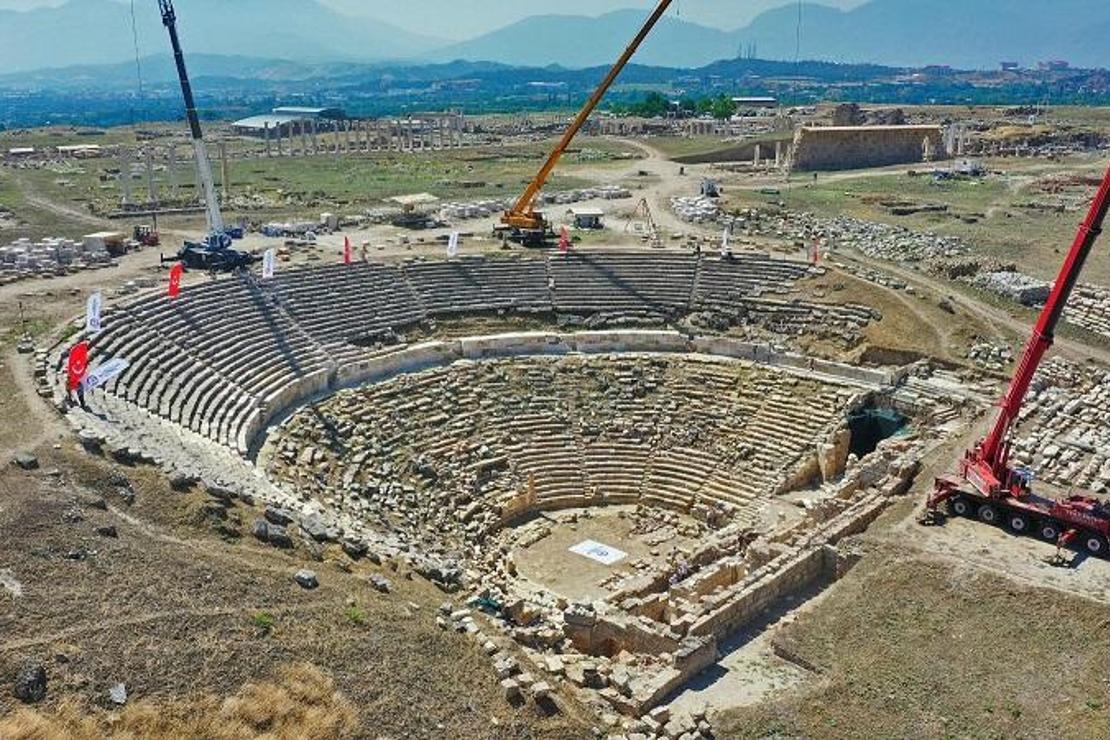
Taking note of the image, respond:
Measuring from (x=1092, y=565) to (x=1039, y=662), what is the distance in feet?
17.0

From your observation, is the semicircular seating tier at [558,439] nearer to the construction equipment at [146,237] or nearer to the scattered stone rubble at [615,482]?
the scattered stone rubble at [615,482]

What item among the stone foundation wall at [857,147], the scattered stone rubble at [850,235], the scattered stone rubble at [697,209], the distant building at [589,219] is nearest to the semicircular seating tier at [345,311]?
the scattered stone rubble at [850,235]

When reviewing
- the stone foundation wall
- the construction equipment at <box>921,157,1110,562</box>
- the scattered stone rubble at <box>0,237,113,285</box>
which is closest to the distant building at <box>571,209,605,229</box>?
the scattered stone rubble at <box>0,237,113,285</box>

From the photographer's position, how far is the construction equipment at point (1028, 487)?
983 inches

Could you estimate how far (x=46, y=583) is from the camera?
18.5 meters

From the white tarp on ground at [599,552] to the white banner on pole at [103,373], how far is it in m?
15.3

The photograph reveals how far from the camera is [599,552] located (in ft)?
105

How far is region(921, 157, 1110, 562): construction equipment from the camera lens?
25.0m

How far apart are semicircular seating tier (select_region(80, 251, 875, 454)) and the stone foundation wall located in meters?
41.8

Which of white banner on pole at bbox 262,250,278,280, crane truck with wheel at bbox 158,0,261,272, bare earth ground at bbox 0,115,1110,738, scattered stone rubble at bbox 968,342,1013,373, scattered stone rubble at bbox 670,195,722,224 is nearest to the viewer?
bare earth ground at bbox 0,115,1110,738

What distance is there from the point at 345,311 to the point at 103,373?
46.3ft

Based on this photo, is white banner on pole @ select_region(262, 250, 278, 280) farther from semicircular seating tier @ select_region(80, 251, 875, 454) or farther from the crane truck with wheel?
the crane truck with wheel

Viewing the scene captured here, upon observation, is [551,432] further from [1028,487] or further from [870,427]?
[1028,487]

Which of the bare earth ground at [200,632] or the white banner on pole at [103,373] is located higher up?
the white banner on pole at [103,373]
